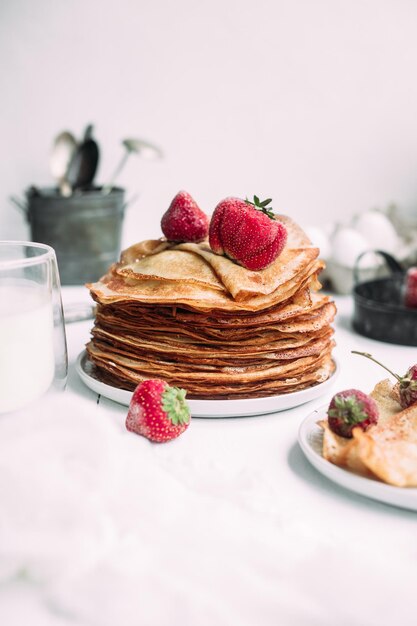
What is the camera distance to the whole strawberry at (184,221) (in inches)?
53.2

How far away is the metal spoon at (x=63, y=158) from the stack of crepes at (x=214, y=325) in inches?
54.3

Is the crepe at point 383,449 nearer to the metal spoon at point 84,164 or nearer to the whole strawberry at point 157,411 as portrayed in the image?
the whole strawberry at point 157,411

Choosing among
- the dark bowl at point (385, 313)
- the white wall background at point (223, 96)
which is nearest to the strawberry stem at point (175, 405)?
the dark bowl at point (385, 313)

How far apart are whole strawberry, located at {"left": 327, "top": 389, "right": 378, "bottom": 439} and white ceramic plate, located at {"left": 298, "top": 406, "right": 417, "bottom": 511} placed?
0.14 ft

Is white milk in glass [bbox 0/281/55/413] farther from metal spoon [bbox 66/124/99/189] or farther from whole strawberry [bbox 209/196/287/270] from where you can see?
metal spoon [bbox 66/124/99/189]

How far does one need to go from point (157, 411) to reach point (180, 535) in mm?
239

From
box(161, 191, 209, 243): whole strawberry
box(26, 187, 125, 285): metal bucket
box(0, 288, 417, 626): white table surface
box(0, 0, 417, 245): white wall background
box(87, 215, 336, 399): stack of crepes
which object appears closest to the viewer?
box(0, 288, 417, 626): white table surface

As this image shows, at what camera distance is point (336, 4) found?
2.90 m

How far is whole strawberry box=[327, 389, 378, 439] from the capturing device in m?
1.00

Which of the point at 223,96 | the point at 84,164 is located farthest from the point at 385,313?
the point at 223,96

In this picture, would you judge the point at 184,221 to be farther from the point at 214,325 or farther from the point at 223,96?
the point at 223,96

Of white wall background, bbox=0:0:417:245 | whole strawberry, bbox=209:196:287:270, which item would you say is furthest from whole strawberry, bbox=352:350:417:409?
white wall background, bbox=0:0:417:245

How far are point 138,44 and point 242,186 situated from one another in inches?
29.1

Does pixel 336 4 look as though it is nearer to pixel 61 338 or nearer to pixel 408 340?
pixel 408 340
